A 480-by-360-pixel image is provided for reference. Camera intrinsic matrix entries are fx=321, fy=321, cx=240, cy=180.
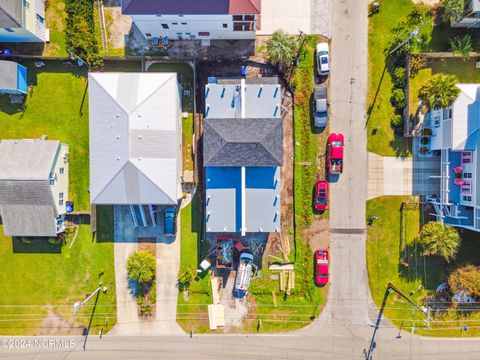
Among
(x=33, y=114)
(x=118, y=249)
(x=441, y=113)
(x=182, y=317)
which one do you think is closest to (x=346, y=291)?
(x=182, y=317)

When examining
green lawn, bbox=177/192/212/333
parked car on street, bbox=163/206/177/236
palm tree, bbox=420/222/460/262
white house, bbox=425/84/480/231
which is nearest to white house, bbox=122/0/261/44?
green lawn, bbox=177/192/212/333

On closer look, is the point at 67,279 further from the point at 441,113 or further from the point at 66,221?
the point at 441,113

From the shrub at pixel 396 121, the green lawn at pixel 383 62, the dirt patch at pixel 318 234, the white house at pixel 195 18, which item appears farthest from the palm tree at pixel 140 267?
the shrub at pixel 396 121

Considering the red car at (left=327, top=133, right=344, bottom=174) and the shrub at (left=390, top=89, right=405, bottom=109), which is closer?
the red car at (left=327, top=133, right=344, bottom=174)

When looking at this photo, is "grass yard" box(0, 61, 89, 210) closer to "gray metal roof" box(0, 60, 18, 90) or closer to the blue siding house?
"gray metal roof" box(0, 60, 18, 90)

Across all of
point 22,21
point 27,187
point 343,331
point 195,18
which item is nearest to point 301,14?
point 195,18

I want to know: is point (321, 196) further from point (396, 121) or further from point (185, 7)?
point (185, 7)
